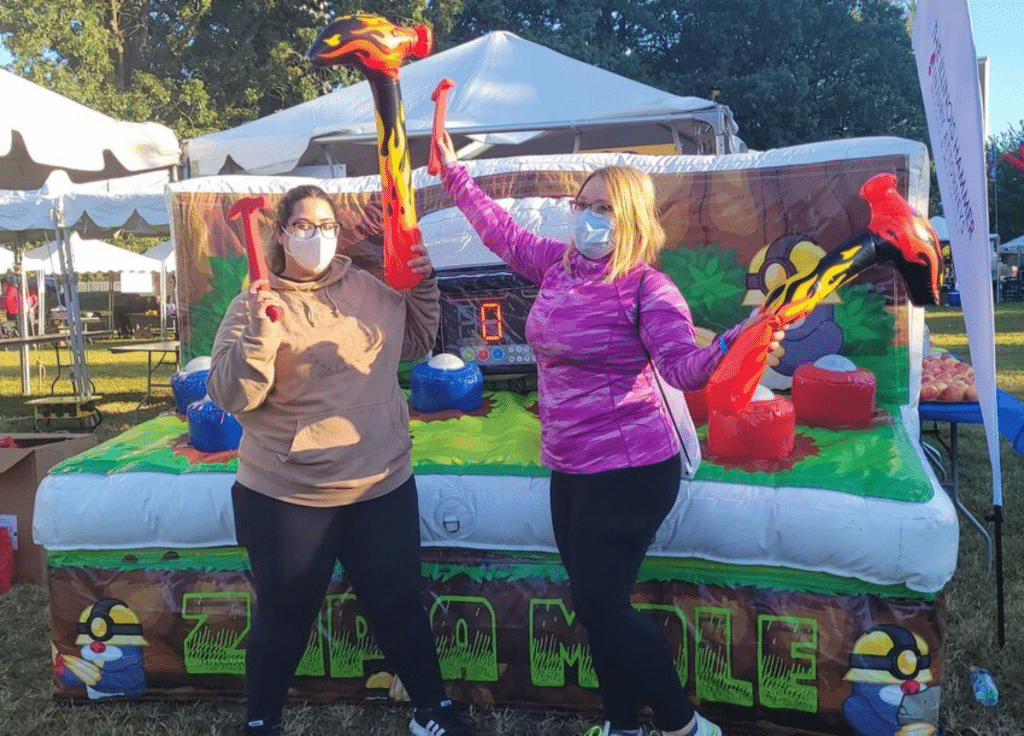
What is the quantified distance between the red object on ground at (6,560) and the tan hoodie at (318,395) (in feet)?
7.09

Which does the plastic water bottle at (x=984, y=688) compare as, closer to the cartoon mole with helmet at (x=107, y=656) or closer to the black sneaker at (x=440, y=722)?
the black sneaker at (x=440, y=722)

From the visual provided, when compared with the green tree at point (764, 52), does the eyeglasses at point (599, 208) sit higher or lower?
lower

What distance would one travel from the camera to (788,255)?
313cm

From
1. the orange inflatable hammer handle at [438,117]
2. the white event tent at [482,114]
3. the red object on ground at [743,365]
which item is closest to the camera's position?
the red object on ground at [743,365]

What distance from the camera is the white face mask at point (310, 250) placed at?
6.72 ft

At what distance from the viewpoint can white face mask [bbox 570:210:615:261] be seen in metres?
2.00

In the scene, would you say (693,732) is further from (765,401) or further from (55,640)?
(55,640)

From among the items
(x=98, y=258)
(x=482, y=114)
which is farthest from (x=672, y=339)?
(x=98, y=258)

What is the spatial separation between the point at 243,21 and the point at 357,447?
63.5 feet

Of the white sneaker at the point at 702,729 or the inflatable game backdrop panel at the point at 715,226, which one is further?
the inflatable game backdrop panel at the point at 715,226

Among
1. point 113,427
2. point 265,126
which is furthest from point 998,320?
point 113,427

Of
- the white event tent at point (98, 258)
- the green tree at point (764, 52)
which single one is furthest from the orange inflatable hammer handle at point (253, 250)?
the green tree at point (764, 52)

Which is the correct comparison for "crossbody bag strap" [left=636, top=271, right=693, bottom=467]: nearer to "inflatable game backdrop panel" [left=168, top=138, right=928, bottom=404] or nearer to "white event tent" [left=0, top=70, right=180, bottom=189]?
"inflatable game backdrop panel" [left=168, top=138, right=928, bottom=404]

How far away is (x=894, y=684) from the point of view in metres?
2.29
